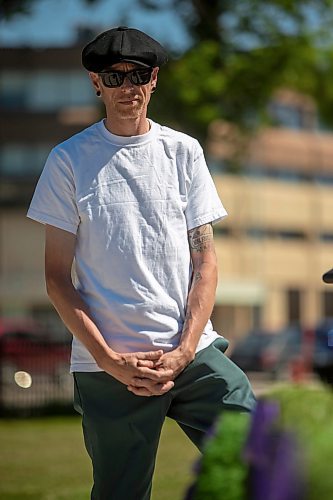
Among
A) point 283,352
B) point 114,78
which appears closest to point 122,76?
point 114,78

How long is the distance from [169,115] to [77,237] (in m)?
26.4

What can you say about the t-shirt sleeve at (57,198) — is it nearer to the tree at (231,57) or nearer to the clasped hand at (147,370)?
the clasped hand at (147,370)

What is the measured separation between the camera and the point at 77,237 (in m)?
3.97

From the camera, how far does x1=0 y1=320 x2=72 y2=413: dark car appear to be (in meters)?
22.8

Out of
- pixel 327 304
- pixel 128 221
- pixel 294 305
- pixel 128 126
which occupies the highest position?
pixel 128 126

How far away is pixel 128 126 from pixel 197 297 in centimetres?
55

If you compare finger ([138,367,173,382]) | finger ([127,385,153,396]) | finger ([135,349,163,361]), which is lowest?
finger ([127,385,153,396])

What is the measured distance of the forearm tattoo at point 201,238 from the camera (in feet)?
13.3

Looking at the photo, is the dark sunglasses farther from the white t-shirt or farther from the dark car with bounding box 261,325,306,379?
the dark car with bounding box 261,325,306,379

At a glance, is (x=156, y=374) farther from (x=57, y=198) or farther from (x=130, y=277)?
(x=57, y=198)

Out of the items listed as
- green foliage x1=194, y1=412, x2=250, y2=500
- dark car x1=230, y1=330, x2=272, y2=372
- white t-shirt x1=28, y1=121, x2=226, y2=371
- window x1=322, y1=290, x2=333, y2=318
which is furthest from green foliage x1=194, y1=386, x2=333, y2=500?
window x1=322, y1=290, x2=333, y2=318

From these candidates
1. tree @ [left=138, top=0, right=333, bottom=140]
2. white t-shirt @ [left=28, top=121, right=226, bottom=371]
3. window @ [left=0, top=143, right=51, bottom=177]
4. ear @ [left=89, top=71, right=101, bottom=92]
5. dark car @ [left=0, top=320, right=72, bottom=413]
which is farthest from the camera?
window @ [left=0, top=143, right=51, bottom=177]

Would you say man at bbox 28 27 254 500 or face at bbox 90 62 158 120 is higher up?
face at bbox 90 62 158 120

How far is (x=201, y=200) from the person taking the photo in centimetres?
404
